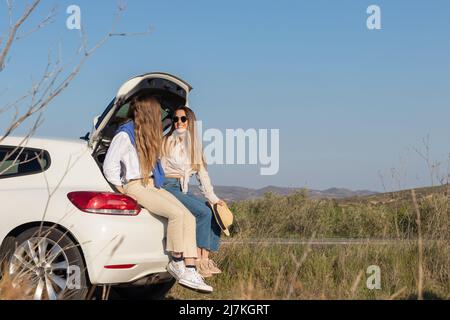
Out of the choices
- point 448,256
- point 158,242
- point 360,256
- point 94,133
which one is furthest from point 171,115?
point 448,256

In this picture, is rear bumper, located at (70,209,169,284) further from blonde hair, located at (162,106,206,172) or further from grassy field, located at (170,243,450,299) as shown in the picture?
grassy field, located at (170,243,450,299)

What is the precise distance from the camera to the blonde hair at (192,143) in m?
7.46

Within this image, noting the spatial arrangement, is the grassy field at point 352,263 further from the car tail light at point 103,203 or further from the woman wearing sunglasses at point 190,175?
the car tail light at point 103,203

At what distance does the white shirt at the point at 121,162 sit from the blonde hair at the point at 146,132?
7cm

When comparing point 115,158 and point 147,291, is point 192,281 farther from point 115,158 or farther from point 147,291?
point 115,158

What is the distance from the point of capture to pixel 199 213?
280 inches

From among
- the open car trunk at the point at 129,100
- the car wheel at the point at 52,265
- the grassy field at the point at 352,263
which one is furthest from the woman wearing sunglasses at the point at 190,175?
the car wheel at the point at 52,265

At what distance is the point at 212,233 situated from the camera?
736 cm

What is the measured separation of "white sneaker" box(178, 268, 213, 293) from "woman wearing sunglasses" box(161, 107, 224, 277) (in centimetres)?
25

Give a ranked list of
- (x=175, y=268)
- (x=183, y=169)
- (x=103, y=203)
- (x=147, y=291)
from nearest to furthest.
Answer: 1. (x=103, y=203)
2. (x=175, y=268)
3. (x=183, y=169)
4. (x=147, y=291)

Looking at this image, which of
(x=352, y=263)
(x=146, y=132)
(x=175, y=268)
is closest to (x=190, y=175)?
(x=146, y=132)

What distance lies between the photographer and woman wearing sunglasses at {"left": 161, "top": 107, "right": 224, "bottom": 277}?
718cm

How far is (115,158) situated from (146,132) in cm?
41

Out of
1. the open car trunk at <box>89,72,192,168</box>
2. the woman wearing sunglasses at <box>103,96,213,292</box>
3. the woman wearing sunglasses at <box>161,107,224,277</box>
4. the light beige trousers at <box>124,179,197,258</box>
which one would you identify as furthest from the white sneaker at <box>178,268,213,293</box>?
the open car trunk at <box>89,72,192,168</box>
